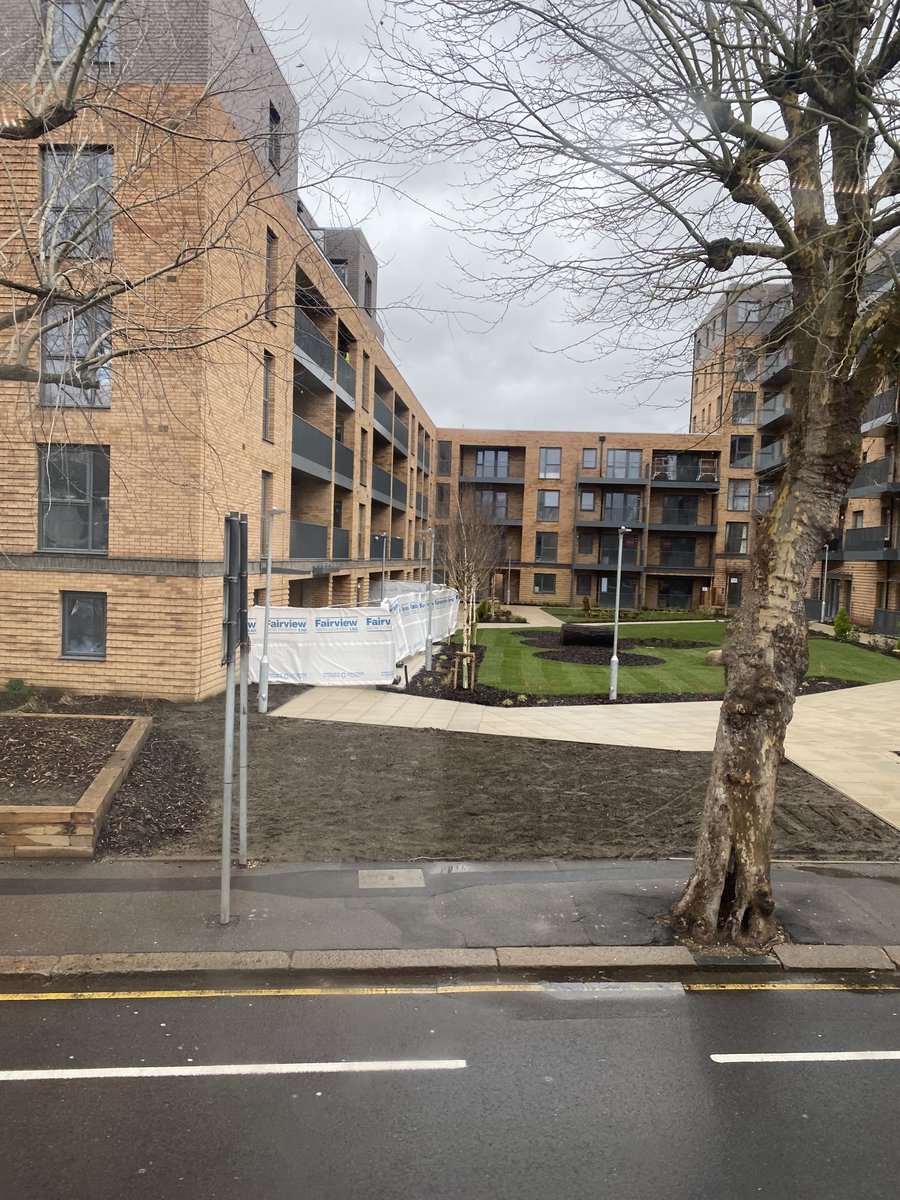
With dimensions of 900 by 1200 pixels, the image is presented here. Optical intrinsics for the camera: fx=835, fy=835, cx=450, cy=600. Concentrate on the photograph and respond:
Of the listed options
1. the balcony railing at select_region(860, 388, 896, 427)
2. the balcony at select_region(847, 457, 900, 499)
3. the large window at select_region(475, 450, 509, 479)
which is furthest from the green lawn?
the large window at select_region(475, 450, 509, 479)

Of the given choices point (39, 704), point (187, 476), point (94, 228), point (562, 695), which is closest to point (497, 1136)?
point (94, 228)

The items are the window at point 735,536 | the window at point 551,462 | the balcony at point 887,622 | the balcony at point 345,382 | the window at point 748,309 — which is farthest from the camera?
the window at point 551,462

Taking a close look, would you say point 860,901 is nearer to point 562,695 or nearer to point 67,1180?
point 67,1180

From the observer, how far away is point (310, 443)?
22.5 meters

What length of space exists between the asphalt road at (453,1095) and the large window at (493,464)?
5283 cm

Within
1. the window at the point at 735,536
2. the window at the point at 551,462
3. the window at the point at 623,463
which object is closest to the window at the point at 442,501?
the window at the point at 551,462

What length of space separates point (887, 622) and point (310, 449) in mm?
22049

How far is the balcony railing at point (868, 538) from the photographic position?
31.5 metres

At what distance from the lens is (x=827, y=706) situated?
18.3m

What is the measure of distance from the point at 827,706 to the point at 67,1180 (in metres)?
17.7

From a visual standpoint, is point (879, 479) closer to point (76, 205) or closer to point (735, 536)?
point (735, 536)

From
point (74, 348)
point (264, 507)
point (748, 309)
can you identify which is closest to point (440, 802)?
point (748, 309)

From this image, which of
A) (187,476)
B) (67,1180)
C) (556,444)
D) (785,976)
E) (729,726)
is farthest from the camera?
(556,444)

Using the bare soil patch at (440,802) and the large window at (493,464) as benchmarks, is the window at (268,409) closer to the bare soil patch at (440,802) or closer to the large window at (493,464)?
the bare soil patch at (440,802)
